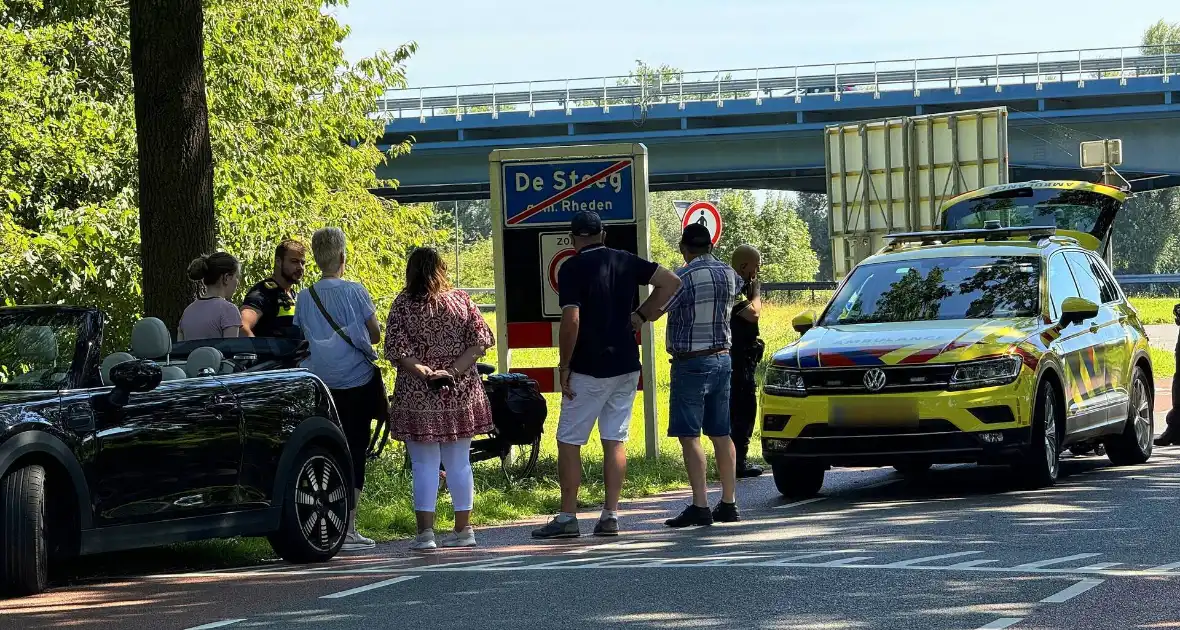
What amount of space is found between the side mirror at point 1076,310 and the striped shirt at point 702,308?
289 centimetres

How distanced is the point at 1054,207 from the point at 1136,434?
1308 centimetres

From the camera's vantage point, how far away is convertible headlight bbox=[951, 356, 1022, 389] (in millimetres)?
10836

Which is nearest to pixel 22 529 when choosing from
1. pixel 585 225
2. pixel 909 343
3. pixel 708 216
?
pixel 585 225

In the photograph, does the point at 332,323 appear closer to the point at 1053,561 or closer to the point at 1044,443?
the point at 1053,561

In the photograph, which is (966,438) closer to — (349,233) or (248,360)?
(248,360)

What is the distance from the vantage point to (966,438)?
10.8 m

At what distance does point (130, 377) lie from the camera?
26.2ft

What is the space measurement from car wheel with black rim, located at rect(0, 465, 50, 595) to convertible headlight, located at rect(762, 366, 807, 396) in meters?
5.25

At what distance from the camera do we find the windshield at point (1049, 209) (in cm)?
2569

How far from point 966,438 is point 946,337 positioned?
2.37 feet

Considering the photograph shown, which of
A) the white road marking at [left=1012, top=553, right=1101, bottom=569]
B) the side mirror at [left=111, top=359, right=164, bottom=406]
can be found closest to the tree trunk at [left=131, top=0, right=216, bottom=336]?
the side mirror at [left=111, top=359, right=164, bottom=406]

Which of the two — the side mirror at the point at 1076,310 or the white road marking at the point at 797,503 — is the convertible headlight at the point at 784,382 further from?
the side mirror at the point at 1076,310

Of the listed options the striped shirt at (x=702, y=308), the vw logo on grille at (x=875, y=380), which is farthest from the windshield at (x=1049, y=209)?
the striped shirt at (x=702, y=308)

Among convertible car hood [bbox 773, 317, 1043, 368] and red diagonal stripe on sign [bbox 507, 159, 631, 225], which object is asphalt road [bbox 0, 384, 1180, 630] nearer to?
convertible car hood [bbox 773, 317, 1043, 368]
